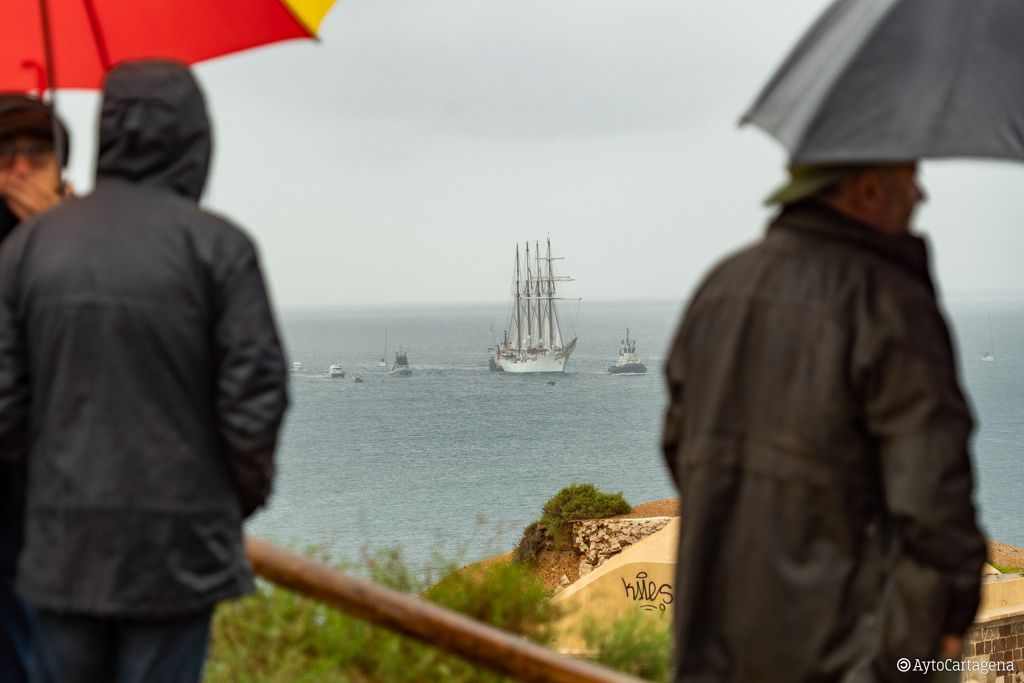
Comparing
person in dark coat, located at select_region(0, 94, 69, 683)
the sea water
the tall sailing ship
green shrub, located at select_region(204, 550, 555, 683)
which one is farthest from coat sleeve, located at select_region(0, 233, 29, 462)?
the tall sailing ship

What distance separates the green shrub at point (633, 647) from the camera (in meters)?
4.30

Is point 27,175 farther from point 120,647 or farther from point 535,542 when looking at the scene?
point 535,542

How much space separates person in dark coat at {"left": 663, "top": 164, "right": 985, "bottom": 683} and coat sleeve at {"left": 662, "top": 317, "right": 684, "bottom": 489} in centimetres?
8

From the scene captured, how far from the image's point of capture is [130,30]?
3.16m

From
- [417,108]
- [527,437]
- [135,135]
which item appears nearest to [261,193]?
[417,108]

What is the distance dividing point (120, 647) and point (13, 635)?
1.62ft

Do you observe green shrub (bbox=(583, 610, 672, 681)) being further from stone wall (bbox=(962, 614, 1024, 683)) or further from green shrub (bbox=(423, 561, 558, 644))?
stone wall (bbox=(962, 614, 1024, 683))

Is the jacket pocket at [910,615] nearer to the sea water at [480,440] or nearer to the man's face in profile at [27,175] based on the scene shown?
the man's face in profile at [27,175]

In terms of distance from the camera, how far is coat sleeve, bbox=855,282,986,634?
173 centimetres

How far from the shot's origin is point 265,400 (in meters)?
2.05

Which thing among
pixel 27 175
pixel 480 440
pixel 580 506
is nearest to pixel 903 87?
pixel 27 175

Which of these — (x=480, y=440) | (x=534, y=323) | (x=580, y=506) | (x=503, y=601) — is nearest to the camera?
(x=503, y=601)

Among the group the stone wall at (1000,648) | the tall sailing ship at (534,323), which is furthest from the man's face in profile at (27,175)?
the tall sailing ship at (534,323)

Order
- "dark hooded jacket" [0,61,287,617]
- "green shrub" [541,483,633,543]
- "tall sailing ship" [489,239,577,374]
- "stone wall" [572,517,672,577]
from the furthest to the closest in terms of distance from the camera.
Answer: "tall sailing ship" [489,239,577,374] < "green shrub" [541,483,633,543] < "stone wall" [572,517,672,577] < "dark hooded jacket" [0,61,287,617]
